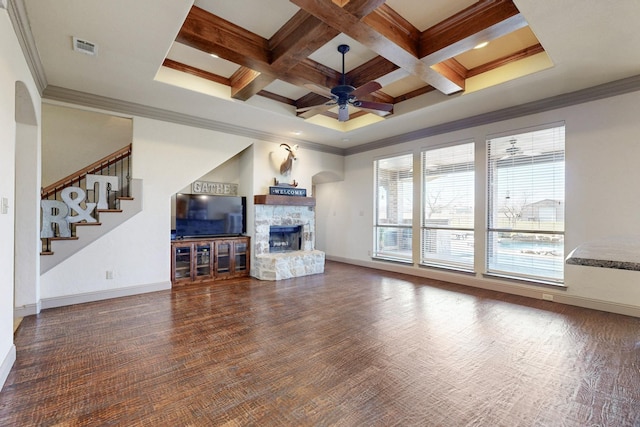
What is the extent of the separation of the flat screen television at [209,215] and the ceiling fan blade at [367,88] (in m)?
3.49

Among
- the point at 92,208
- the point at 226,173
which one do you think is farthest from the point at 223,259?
the point at 92,208

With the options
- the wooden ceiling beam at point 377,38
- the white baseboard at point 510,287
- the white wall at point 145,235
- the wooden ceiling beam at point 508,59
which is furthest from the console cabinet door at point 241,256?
the wooden ceiling beam at point 508,59

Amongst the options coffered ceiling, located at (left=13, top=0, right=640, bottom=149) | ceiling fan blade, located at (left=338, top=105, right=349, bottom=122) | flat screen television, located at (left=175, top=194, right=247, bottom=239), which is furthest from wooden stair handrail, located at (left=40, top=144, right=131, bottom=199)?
ceiling fan blade, located at (left=338, top=105, right=349, bottom=122)

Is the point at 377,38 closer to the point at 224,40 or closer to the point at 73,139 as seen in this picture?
the point at 224,40

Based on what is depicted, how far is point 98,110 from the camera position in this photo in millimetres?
4406

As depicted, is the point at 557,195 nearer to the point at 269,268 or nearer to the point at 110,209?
the point at 269,268

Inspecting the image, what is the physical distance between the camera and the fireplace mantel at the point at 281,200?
19.4 feet

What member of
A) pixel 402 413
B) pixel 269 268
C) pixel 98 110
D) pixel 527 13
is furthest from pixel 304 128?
pixel 402 413

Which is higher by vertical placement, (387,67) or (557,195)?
(387,67)

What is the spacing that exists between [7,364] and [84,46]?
3082 mm

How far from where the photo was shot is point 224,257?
18.9 feet

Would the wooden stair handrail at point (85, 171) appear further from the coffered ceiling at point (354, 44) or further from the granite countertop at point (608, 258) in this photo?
the granite countertop at point (608, 258)

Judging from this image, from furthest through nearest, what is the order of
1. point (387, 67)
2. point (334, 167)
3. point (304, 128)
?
1. point (334, 167)
2. point (304, 128)
3. point (387, 67)

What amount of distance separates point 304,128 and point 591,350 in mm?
5240
